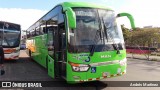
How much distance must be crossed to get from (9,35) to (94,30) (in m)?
12.5

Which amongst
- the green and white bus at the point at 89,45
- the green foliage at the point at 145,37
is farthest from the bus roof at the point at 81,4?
the green foliage at the point at 145,37

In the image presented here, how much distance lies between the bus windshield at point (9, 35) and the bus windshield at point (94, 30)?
11794 mm

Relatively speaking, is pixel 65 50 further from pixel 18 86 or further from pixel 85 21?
pixel 18 86

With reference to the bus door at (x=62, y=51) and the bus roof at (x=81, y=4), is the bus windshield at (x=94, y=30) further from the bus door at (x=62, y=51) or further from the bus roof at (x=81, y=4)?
the bus door at (x=62, y=51)

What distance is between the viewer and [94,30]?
9766 millimetres

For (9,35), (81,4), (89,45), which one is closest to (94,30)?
(89,45)

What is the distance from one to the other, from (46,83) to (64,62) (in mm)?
1881

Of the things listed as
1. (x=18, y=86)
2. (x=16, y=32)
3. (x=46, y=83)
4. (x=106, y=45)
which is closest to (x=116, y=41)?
(x=106, y=45)

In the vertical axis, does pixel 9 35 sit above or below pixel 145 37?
above

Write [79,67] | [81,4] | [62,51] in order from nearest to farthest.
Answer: [79,67], [81,4], [62,51]

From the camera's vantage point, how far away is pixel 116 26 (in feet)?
34.0

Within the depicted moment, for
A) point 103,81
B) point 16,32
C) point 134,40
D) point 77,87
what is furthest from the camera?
point 134,40

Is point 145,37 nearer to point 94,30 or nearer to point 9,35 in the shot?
point 9,35

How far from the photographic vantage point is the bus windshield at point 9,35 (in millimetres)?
20266
